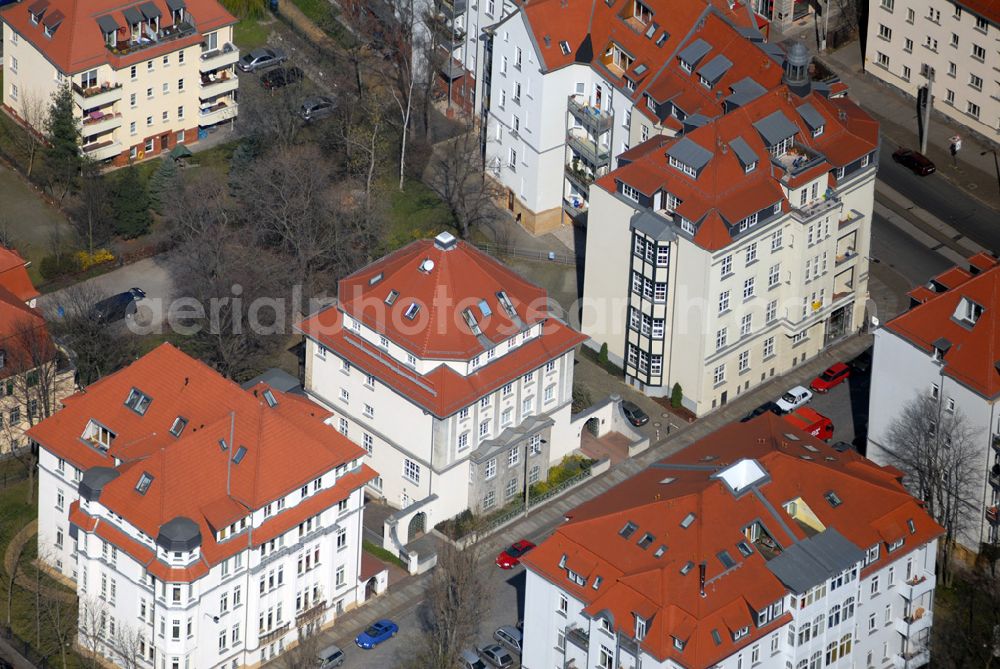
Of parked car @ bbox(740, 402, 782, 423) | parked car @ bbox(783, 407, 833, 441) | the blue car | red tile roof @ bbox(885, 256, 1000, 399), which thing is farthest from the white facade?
parked car @ bbox(740, 402, 782, 423)

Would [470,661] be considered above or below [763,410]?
below

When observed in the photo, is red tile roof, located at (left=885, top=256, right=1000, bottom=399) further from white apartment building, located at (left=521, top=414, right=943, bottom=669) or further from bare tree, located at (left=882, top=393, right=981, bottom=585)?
white apartment building, located at (left=521, top=414, right=943, bottom=669)

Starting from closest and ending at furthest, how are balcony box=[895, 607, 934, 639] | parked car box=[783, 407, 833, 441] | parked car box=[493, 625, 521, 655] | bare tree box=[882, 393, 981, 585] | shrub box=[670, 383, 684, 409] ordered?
balcony box=[895, 607, 934, 639] < parked car box=[493, 625, 521, 655] < bare tree box=[882, 393, 981, 585] < parked car box=[783, 407, 833, 441] < shrub box=[670, 383, 684, 409]

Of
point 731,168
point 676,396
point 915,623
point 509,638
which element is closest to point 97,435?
point 509,638

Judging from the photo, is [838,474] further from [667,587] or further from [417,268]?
[417,268]

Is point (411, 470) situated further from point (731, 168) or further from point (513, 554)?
point (731, 168)

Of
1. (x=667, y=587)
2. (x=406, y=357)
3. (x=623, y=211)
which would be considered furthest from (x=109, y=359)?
(x=667, y=587)
